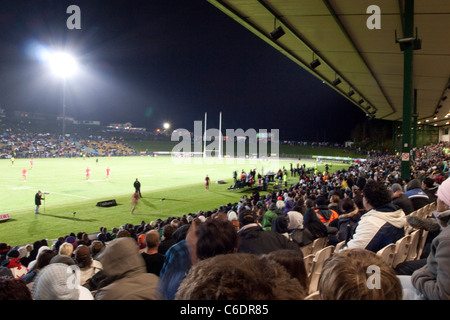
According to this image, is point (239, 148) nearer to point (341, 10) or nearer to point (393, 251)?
point (341, 10)

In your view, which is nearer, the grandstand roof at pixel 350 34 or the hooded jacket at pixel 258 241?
the hooded jacket at pixel 258 241

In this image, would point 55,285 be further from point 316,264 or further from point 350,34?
point 350,34

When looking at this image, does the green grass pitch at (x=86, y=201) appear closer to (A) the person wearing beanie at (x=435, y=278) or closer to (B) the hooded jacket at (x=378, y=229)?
(B) the hooded jacket at (x=378, y=229)

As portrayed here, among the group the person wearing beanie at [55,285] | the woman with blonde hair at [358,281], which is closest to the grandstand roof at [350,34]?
the person wearing beanie at [55,285]

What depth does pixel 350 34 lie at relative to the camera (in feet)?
36.1

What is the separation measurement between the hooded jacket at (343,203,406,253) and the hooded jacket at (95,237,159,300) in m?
2.63

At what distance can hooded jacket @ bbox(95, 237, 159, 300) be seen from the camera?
2227mm

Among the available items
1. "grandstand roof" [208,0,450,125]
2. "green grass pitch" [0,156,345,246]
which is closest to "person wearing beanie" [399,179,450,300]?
"grandstand roof" [208,0,450,125]

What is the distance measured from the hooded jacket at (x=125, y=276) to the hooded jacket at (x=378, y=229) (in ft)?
8.64

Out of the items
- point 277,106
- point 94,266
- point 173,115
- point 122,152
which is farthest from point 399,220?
point 173,115

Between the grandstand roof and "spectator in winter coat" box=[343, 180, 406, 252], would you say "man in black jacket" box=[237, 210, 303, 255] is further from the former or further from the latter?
the grandstand roof

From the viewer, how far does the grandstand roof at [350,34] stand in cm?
870

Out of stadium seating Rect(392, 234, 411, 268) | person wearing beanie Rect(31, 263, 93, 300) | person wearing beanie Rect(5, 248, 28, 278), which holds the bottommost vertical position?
person wearing beanie Rect(5, 248, 28, 278)

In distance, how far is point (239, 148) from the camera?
8200 cm
